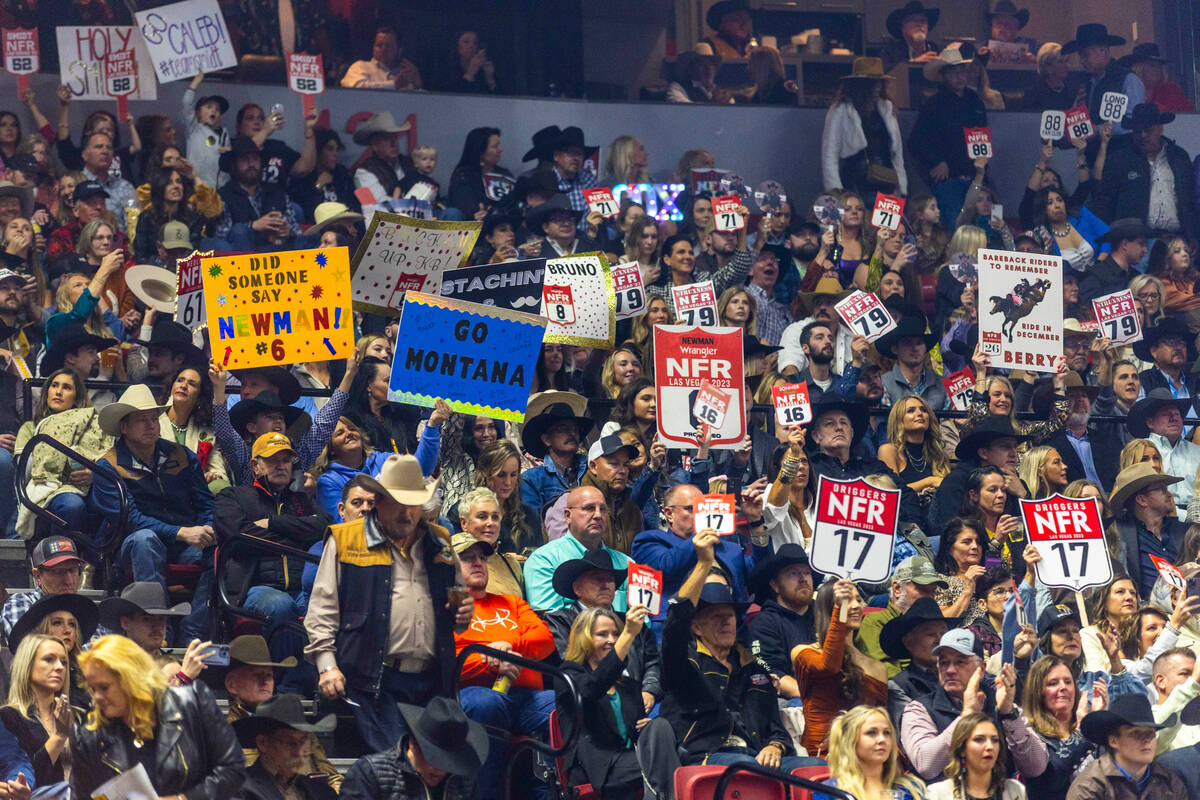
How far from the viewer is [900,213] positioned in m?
17.9

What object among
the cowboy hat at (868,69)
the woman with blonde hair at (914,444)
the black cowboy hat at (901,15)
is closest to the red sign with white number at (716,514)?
the woman with blonde hair at (914,444)

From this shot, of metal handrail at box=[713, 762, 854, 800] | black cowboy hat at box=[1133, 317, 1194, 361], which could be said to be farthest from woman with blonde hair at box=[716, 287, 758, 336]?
metal handrail at box=[713, 762, 854, 800]

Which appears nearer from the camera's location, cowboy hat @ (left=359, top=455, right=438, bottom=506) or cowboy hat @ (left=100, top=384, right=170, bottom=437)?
cowboy hat @ (left=359, top=455, right=438, bottom=506)

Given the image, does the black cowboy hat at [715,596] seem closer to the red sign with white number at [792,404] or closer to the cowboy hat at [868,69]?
the red sign with white number at [792,404]

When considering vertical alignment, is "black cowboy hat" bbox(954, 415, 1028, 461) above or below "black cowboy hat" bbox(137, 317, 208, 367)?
below

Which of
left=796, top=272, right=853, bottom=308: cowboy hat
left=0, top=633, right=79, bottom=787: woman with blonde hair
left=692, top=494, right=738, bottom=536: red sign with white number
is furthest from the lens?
left=796, top=272, right=853, bottom=308: cowboy hat

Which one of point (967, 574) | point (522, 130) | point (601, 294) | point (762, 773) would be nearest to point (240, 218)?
point (601, 294)

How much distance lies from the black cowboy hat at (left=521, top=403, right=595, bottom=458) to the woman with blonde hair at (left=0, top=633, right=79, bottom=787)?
4000 mm

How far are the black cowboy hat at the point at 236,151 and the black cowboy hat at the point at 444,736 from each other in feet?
25.9

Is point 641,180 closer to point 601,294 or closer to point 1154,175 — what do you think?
point 601,294

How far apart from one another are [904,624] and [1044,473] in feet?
11.4

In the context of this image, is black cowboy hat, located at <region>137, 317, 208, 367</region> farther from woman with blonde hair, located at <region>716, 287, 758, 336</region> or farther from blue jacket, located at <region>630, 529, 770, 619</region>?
woman with blonde hair, located at <region>716, 287, 758, 336</region>

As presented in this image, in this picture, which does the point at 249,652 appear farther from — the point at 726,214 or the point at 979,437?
the point at 726,214

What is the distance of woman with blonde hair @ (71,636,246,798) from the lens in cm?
858
